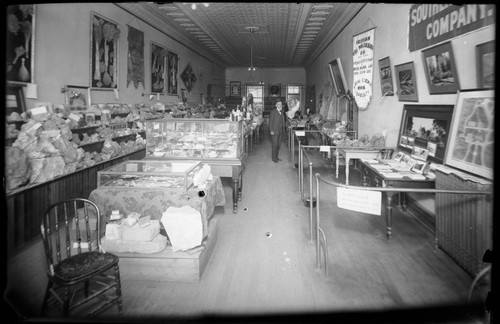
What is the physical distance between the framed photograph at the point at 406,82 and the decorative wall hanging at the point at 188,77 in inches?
362

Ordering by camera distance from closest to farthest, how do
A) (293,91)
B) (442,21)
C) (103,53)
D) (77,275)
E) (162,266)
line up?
(77,275) < (162,266) < (442,21) < (103,53) < (293,91)

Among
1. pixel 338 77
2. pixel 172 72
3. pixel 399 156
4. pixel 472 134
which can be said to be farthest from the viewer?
pixel 172 72

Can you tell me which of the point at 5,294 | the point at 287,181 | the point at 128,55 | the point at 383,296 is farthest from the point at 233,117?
the point at 5,294

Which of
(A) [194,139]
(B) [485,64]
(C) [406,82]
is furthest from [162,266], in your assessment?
(C) [406,82]

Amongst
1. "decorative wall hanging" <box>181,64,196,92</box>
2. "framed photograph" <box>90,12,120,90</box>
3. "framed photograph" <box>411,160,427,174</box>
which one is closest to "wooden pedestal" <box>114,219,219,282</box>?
"framed photograph" <box>411,160,427,174</box>

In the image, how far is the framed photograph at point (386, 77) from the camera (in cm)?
668

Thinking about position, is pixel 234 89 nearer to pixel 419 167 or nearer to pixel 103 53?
pixel 103 53

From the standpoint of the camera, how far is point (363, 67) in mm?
8219

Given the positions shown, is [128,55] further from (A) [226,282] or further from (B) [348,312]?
(B) [348,312]

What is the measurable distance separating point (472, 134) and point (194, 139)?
13.3 ft

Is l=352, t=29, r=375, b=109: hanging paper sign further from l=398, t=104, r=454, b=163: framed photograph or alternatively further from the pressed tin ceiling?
l=398, t=104, r=454, b=163: framed photograph

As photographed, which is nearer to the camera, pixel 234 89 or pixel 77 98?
pixel 77 98

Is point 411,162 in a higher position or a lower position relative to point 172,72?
lower

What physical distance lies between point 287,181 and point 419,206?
329 centimetres
